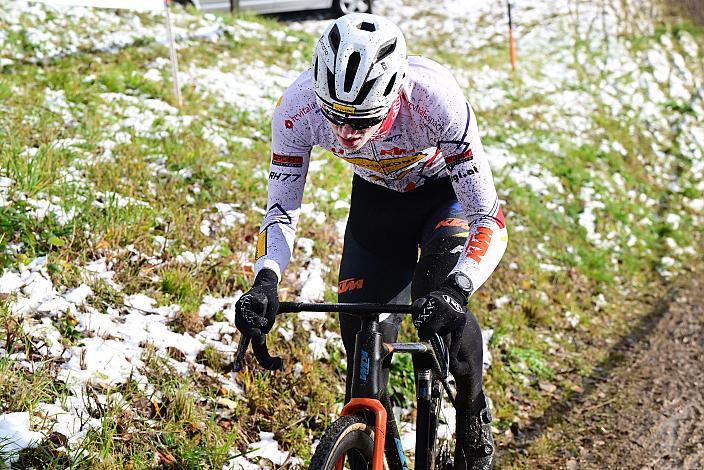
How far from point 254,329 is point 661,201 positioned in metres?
8.23

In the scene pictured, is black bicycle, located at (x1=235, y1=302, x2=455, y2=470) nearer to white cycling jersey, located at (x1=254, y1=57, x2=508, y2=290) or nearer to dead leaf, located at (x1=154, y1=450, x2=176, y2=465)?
white cycling jersey, located at (x1=254, y1=57, x2=508, y2=290)

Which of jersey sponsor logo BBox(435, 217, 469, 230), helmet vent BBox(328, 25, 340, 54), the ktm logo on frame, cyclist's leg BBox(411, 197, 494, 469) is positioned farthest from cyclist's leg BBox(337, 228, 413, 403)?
helmet vent BBox(328, 25, 340, 54)

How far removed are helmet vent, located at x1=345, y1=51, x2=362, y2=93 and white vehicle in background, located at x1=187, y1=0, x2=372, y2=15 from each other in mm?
10024

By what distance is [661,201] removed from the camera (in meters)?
9.38

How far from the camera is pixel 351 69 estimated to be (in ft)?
8.64

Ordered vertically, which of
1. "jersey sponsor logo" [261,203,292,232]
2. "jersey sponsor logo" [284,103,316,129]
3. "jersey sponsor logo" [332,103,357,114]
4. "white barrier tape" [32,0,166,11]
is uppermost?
"jersey sponsor logo" [332,103,357,114]

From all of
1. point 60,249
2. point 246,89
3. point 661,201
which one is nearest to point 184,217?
point 60,249

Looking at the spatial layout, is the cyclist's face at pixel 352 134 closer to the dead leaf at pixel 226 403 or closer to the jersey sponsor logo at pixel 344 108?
the jersey sponsor logo at pixel 344 108

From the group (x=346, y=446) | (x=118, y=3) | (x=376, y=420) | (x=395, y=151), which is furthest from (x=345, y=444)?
(x=118, y=3)

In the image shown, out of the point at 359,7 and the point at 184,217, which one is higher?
the point at 184,217

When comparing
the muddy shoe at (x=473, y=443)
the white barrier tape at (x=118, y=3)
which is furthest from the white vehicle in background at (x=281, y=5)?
the muddy shoe at (x=473, y=443)

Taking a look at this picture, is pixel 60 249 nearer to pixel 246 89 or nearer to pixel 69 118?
pixel 69 118

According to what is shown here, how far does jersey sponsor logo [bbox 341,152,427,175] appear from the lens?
131 inches

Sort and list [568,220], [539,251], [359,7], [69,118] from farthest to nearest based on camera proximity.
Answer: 1. [359,7]
2. [568,220]
3. [539,251]
4. [69,118]
